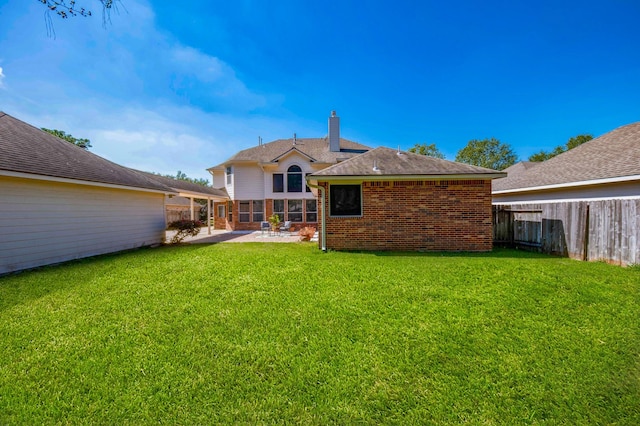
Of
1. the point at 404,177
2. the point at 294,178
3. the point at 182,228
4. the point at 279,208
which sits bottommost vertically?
the point at 182,228

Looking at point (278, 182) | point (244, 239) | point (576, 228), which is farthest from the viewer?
point (278, 182)

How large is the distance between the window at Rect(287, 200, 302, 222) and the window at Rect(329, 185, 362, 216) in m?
9.77

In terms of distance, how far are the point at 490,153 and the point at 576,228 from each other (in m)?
35.7

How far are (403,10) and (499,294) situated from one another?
11.9 m

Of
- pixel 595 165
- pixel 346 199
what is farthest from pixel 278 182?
pixel 595 165

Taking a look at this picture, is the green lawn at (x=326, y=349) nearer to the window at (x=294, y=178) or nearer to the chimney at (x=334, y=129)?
the window at (x=294, y=178)

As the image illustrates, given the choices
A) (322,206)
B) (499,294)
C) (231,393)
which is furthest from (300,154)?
(231,393)

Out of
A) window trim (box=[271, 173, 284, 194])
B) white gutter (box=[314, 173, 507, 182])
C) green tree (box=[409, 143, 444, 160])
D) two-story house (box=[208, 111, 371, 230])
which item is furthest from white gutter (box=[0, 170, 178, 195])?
green tree (box=[409, 143, 444, 160])

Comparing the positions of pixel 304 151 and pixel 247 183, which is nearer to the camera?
pixel 247 183

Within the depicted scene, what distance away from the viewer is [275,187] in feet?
60.5

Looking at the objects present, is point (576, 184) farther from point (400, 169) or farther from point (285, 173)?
point (285, 173)

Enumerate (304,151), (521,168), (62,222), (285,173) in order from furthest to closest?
(304,151) < (285,173) < (521,168) < (62,222)

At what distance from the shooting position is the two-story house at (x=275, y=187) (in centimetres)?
1822

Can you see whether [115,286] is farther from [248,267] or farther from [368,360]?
[368,360]
